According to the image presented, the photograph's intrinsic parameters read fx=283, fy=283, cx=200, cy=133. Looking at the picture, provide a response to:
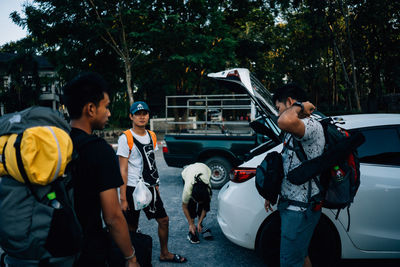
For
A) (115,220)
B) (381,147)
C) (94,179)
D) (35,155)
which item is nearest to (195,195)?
(381,147)

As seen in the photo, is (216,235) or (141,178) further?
(216,235)

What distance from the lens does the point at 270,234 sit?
285 cm

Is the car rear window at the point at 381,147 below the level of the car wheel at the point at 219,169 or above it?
above

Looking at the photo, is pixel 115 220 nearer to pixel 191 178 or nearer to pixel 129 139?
pixel 129 139

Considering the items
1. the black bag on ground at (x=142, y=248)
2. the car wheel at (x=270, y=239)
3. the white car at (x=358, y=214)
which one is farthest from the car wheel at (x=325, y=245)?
the black bag on ground at (x=142, y=248)

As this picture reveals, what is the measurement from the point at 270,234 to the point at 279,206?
32.2 inches

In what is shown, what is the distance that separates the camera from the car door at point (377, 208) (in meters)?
2.64

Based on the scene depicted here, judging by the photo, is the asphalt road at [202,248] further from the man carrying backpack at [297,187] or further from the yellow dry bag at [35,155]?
the yellow dry bag at [35,155]

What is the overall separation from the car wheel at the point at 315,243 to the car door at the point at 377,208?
0.56 feet

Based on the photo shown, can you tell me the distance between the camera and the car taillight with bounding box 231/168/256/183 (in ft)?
9.95

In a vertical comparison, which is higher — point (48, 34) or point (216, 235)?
point (48, 34)

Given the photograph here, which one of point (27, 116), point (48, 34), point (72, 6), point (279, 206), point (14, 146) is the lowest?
point (279, 206)

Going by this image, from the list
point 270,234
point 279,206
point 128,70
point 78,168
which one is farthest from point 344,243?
point 128,70

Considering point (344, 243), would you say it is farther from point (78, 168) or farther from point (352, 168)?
point (78, 168)
